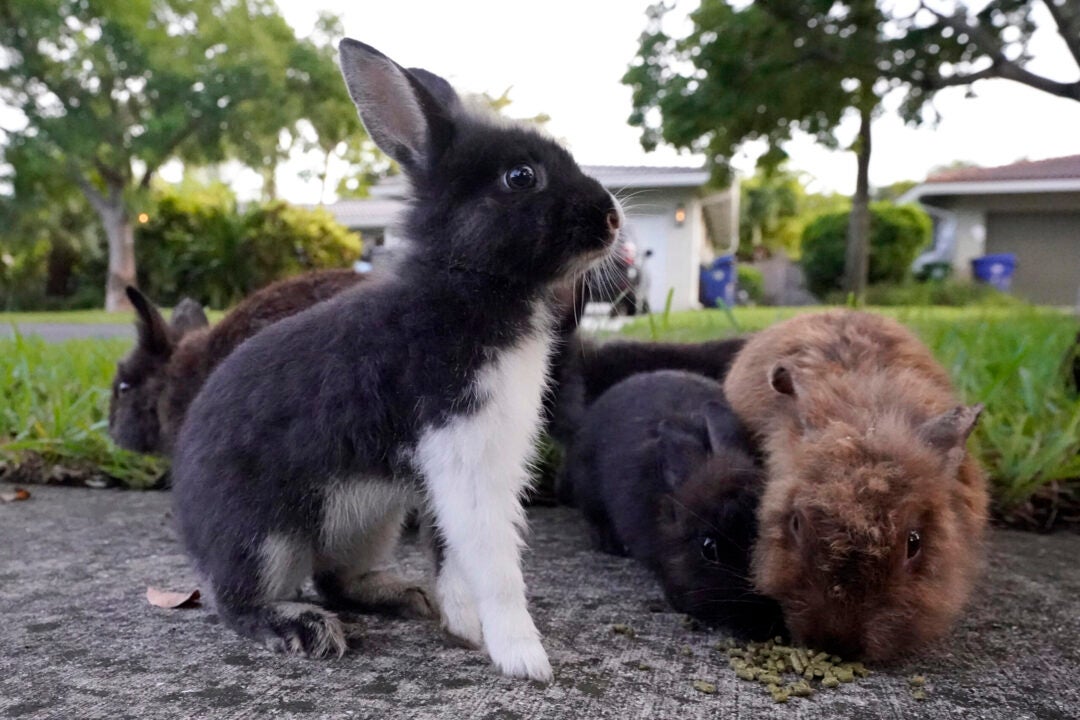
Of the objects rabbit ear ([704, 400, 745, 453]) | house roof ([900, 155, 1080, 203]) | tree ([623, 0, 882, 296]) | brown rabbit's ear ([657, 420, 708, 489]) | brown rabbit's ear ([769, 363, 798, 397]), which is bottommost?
brown rabbit's ear ([657, 420, 708, 489])

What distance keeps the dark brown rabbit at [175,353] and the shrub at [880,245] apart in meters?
23.6

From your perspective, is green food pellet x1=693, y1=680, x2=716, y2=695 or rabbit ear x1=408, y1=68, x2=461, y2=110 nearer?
green food pellet x1=693, y1=680, x2=716, y2=695

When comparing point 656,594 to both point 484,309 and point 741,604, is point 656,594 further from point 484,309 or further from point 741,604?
point 484,309

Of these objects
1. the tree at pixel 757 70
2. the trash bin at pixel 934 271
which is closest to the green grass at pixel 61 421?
the tree at pixel 757 70

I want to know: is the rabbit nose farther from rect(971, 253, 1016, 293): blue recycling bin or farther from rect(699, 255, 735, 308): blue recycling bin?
rect(971, 253, 1016, 293): blue recycling bin

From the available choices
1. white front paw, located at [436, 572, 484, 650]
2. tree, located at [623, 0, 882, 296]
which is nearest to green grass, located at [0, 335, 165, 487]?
white front paw, located at [436, 572, 484, 650]

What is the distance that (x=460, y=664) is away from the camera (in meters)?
2.01

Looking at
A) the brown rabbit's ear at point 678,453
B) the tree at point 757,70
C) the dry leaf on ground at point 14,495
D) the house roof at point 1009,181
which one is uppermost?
the house roof at point 1009,181

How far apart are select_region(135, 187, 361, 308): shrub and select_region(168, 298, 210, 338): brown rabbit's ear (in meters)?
17.7

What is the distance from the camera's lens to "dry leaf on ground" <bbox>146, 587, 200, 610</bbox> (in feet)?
7.84

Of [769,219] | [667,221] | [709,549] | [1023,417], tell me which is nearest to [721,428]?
[709,549]

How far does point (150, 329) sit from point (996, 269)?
23874mm

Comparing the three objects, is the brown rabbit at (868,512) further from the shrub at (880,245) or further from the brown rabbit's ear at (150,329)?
the shrub at (880,245)

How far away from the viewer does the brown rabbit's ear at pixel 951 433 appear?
2273 millimetres
